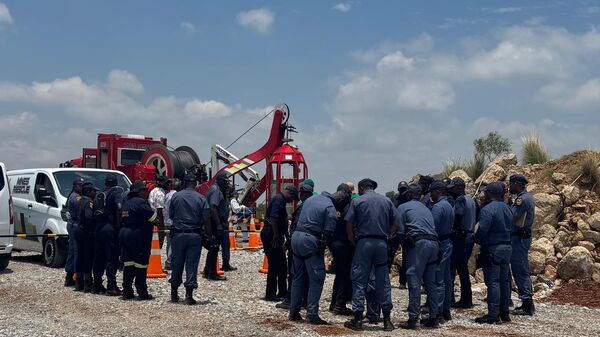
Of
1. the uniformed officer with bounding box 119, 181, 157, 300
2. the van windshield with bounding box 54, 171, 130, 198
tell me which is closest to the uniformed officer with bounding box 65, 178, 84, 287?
the uniformed officer with bounding box 119, 181, 157, 300

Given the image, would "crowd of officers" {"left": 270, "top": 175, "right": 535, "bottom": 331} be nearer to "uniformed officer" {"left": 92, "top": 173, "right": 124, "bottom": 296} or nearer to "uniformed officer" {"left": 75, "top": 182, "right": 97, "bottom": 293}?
"uniformed officer" {"left": 92, "top": 173, "right": 124, "bottom": 296}

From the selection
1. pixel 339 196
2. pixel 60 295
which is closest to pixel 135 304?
pixel 60 295

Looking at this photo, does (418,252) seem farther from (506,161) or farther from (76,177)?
(76,177)

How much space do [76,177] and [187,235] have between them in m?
5.74

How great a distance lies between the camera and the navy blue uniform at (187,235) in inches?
400

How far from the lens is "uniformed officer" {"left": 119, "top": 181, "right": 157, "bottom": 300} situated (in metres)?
10.4

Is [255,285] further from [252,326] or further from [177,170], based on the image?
[177,170]

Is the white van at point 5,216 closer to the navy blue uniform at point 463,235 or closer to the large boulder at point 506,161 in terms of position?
the navy blue uniform at point 463,235

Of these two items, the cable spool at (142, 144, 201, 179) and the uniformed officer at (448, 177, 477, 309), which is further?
the cable spool at (142, 144, 201, 179)

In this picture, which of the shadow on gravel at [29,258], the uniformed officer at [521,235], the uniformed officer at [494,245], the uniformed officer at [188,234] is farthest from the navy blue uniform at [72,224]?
the uniformed officer at [521,235]

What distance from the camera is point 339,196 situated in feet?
31.8

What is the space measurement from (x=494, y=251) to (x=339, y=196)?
2.21m

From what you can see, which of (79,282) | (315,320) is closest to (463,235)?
(315,320)

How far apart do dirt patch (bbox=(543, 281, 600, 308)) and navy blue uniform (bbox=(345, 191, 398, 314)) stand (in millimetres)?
4476
